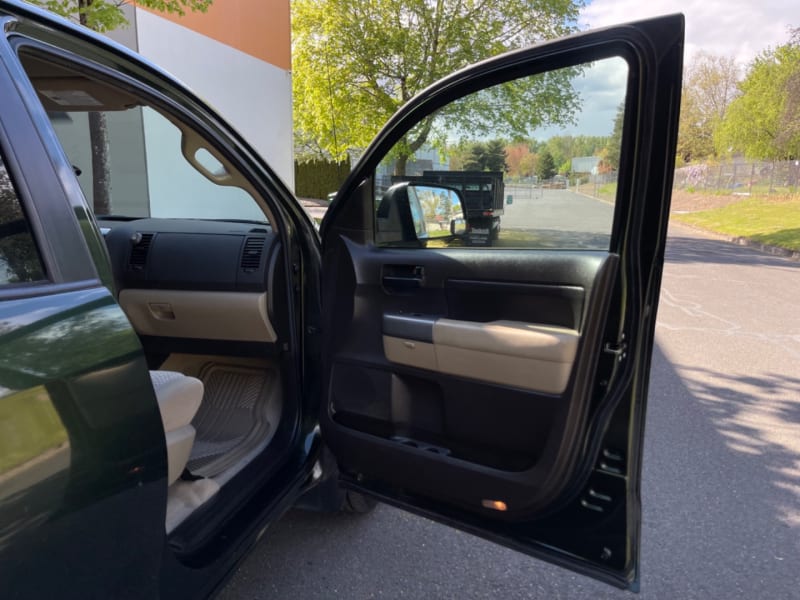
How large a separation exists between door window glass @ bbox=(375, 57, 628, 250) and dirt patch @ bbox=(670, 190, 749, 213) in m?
25.3

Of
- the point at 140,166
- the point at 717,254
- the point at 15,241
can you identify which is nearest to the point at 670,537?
the point at 15,241

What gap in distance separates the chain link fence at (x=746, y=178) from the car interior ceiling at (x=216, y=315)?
19.2m

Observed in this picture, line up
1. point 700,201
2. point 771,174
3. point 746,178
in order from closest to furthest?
point 771,174 < point 746,178 < point 700,201

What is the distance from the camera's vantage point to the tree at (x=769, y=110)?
20422mm

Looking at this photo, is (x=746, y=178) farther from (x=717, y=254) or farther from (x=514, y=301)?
(x=514, y=301)

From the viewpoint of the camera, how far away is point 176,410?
1707mm

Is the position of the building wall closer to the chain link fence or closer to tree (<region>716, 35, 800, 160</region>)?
the chain link fence

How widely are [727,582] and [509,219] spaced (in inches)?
68.7

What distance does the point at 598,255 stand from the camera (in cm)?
173

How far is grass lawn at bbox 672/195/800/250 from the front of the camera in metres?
14.8

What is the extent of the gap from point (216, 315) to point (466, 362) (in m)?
1.21

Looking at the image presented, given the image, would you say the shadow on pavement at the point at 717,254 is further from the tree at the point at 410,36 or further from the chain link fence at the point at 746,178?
the tree at the point at 410,36

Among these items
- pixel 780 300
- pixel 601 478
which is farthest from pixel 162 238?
pixel 780 300

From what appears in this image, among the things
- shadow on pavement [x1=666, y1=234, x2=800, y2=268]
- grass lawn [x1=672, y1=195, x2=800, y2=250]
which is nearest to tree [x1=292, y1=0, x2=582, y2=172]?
shadow on pavement [x1=666, y1=234, x2=800, y2=268]
